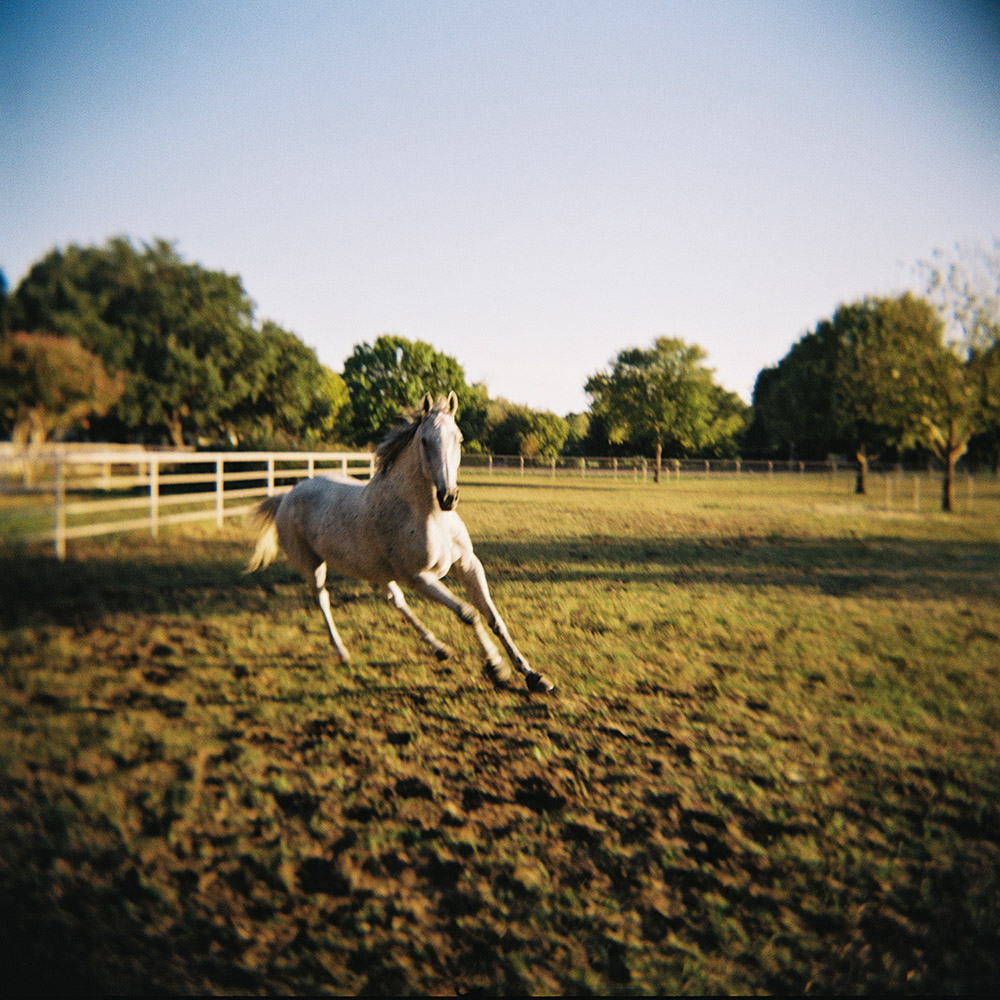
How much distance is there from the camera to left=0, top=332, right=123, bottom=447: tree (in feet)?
6.11

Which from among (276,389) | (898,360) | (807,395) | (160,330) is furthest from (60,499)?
(807,395)

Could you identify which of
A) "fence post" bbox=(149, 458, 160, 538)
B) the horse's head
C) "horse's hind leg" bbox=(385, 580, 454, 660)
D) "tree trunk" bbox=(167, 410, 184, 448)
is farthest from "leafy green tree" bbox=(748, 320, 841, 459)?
"tree trunk" bbox=(167, 410, 184, 448)

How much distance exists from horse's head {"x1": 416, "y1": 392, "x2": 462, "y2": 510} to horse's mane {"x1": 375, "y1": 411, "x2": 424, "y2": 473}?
185 mm

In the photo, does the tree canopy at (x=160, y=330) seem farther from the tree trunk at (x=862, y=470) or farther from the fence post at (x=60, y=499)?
the tree trunk at (x=862, y=470)

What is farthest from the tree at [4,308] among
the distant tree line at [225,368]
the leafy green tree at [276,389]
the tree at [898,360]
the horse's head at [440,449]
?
the tree at [898,360]

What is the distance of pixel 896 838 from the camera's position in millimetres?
2303

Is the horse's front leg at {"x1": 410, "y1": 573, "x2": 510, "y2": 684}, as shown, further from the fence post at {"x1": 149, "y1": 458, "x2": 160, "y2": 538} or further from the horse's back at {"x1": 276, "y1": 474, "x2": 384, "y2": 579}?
the fence post at {"x1": 149, "y1": 458, "x2": 160, "y2": 538}

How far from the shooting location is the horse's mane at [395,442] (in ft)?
11.7

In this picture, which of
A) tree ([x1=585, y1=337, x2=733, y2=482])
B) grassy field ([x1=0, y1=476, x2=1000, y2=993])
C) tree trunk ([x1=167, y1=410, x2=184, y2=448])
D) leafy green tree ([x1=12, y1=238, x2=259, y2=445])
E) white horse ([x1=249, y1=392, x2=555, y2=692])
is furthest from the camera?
tree ([x1=585, y1=337, x2=733, y2=482])

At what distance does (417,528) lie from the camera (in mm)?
3424

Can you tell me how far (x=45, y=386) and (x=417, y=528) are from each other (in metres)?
1.95

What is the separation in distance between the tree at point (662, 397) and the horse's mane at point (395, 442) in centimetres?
3604

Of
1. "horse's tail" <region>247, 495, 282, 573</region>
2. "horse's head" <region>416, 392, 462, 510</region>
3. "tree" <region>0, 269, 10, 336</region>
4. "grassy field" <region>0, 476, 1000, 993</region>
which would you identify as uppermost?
"tree" <region>0, 269, 10, 336</region>

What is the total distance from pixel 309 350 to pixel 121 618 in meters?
2.33
